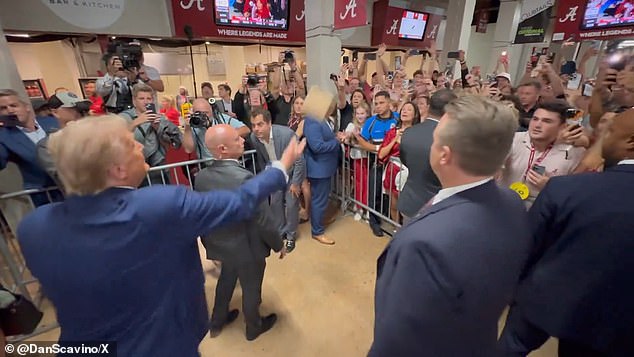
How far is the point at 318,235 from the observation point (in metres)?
3.29

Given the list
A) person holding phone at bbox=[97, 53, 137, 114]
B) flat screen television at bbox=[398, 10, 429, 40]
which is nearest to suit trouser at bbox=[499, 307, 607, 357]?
person holding phone at bbox=[97, 53, 137, 114]

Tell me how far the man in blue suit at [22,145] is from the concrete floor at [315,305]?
1.05 meters

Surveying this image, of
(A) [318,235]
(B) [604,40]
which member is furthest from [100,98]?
(B) [604,40]

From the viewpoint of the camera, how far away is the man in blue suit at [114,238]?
896 mm

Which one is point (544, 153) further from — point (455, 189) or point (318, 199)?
point (318, 199)

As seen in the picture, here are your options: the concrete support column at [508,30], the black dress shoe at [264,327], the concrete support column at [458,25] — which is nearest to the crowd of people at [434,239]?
the black dress shoe at [264,327]

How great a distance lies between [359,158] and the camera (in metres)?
3.31

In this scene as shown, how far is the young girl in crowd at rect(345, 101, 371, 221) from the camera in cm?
330

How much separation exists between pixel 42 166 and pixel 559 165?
151 inches

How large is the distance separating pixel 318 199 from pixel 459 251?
2434mm

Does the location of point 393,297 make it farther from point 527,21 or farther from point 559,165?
point 527,21

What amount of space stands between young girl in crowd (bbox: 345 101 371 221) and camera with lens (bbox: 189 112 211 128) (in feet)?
5.07

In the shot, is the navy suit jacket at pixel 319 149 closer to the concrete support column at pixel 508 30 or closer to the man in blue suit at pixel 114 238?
the man in blue suit at pixel 114 238

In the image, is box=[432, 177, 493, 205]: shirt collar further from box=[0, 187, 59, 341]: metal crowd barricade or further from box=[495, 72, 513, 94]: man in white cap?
box=[495, 72, 513, 94]: man in white cap
